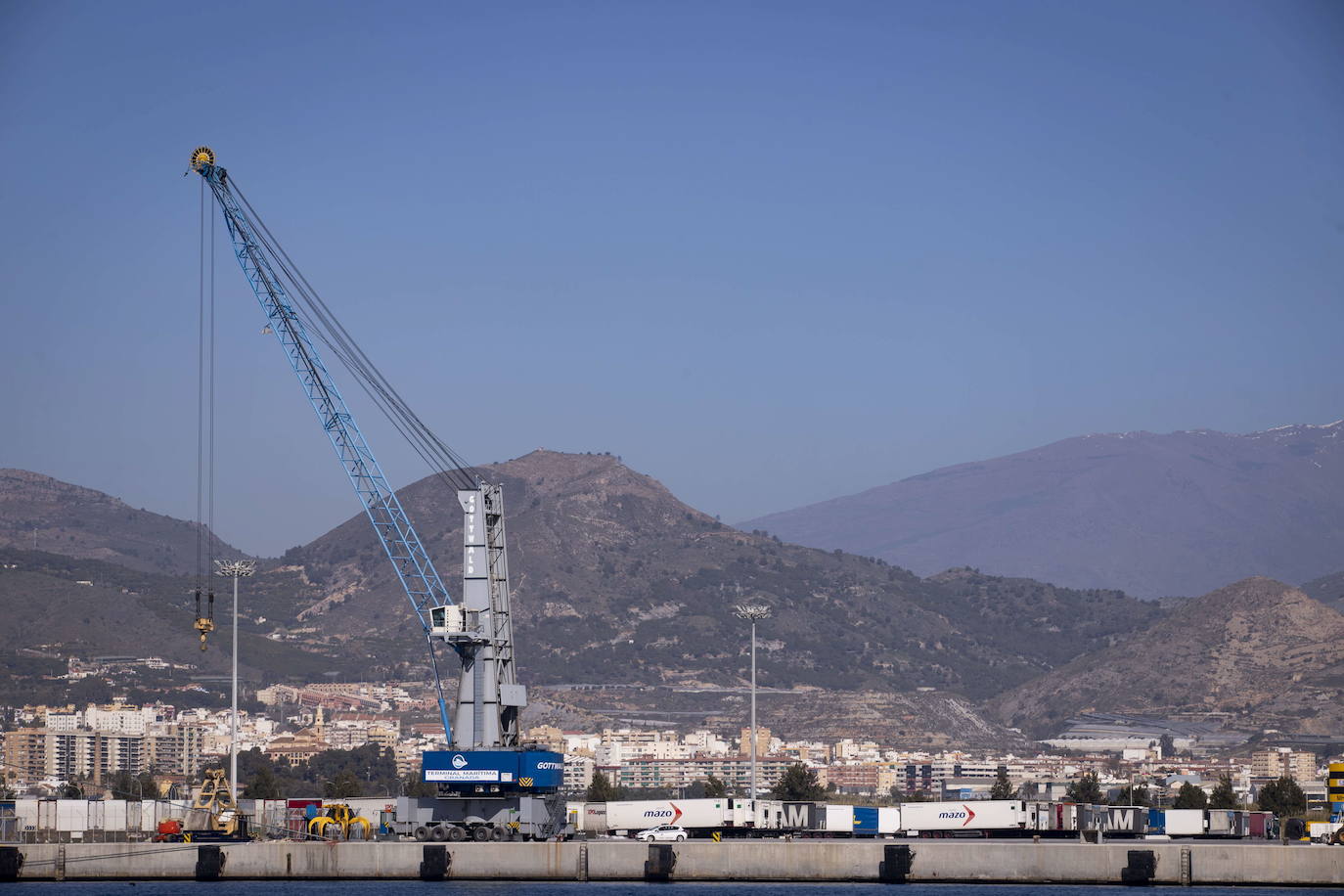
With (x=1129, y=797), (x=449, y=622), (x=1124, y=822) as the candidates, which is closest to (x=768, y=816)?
(x=449, y=622)

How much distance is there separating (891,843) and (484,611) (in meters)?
27.0

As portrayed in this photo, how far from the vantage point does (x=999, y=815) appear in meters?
111

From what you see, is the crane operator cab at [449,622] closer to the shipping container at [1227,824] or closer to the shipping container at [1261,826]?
the shipping container at [1227,824]

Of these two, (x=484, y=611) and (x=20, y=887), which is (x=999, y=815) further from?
(x=20, y=887)

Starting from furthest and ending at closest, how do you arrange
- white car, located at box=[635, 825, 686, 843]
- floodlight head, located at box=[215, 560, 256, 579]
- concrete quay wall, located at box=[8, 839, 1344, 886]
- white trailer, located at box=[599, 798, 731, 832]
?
floodlight head, located at box=[215, 560, 256, 579]
white trailer, located at box=[599, 798, 731, 832]
white car, located at box=[635, 825, 686, 843]
concrete quay wall, located at box=[8, 839, 1344, 886]

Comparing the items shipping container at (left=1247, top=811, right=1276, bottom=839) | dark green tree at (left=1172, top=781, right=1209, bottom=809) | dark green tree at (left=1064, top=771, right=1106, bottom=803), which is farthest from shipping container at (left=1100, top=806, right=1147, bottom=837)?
dark green tree at (left=1172, top=781, right=1209, bottom=809)

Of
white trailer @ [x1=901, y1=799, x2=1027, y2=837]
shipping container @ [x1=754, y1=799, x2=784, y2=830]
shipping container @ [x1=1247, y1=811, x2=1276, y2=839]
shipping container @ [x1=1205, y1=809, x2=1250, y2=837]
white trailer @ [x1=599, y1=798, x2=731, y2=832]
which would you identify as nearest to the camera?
white trailer @ [x1=599, y1=798, x2=731, y2=832]

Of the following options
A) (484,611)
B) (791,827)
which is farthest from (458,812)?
(791,827)

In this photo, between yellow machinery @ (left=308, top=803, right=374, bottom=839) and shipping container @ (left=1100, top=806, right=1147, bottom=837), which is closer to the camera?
yellow machinery @ (left=308, top=803, right=374, bottom=839)

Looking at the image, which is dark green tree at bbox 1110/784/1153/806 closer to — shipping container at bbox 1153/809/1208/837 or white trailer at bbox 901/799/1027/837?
shipping container at bbox 1153/809/1208/837

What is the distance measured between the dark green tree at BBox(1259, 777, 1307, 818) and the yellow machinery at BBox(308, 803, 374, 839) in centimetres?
9275

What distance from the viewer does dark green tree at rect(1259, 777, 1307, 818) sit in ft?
543

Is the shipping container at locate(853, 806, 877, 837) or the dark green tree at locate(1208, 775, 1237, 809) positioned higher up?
the shipping container at locate(853, 806, 877, 837)

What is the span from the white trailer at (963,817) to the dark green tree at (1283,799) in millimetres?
61361
